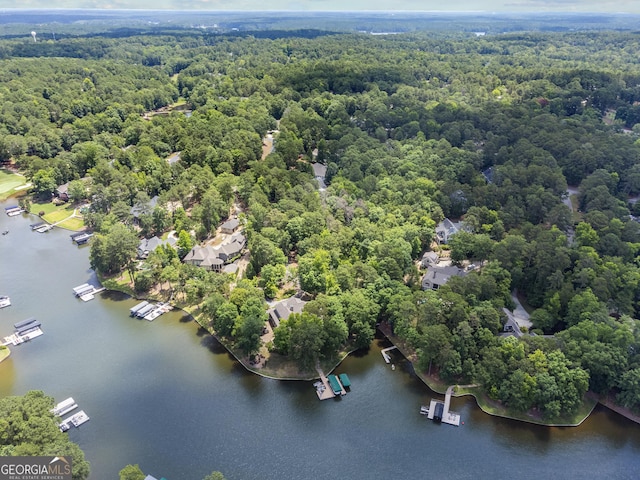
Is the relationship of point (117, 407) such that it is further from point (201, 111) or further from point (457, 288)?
point (201, 111)

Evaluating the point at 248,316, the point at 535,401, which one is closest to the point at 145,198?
the point at 248,316

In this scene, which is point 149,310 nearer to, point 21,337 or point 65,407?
point 21,337

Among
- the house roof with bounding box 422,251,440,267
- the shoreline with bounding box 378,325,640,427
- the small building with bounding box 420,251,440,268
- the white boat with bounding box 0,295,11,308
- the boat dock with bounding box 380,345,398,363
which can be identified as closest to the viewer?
the shoreline with bounding box 378,325,640,427

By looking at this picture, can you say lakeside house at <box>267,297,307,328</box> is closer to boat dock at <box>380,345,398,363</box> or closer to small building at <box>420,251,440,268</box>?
boat dock at <box>380,345,398,363</box>

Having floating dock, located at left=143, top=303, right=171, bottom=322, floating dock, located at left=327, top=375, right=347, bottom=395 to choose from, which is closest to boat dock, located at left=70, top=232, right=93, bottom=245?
floating dock, located at left=143, top=303, right=171, bottom=322

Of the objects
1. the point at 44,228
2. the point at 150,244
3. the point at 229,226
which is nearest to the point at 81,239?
the point at 44,228
